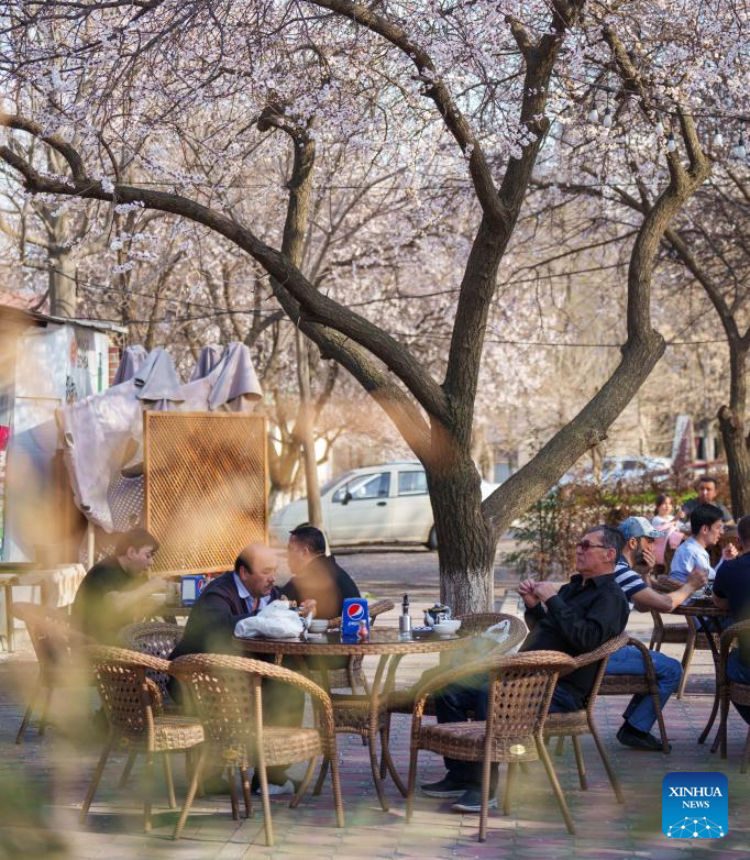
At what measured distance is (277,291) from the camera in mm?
9672

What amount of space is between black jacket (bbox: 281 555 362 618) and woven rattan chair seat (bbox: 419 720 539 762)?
138 centimetres

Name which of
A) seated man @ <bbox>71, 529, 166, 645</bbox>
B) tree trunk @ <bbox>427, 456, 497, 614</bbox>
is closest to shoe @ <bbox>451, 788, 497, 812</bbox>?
seated man @ <bbox>71, 529, 166, 645</bbox>

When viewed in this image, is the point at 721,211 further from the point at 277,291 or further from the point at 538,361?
the point at 538,361

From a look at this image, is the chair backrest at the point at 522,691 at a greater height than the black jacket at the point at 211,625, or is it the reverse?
the black jacket at the point at 211,625

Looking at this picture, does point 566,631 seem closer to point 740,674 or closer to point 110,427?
point 740,674

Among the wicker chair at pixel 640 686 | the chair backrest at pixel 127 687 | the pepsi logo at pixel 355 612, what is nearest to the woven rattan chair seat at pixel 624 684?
the wicker chair at pixel 640 686

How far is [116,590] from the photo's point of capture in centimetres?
793

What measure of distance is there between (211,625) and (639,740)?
2702mm

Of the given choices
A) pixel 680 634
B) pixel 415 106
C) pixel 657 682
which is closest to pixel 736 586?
pixel 657 682

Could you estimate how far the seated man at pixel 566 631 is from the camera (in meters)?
6.27

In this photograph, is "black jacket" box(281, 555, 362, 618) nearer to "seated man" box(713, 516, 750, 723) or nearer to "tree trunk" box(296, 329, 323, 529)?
"seated man" box(713, 516, 750, 723)

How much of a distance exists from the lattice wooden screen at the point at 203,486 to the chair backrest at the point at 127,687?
21.3 feet

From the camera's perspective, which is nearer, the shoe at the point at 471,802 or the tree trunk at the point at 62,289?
the shoe at the point at 471,802

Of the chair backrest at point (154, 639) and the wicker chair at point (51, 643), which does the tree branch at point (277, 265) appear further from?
the chair backrest at point (154, 639)
